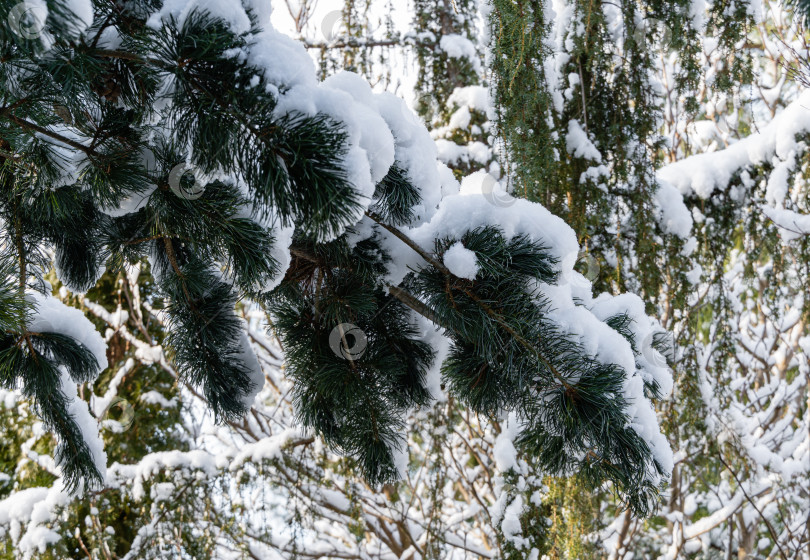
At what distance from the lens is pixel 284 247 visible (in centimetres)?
108

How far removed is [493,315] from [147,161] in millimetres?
694

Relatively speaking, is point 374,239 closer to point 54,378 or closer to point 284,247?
point 284,247

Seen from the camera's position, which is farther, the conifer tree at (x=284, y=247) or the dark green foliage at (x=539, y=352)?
the dark green foliage at (x=539, y=352)

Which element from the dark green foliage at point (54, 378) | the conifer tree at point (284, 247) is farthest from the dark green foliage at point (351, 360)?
the dark green foliage at point (54, 378)

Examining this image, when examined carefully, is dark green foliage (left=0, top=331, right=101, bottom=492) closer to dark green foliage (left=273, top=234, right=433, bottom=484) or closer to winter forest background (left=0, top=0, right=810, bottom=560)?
winter forest background (left=0, top=0, right=810, bottom=560)

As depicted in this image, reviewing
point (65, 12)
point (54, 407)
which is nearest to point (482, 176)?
point (65, 12)

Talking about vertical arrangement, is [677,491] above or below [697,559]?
above

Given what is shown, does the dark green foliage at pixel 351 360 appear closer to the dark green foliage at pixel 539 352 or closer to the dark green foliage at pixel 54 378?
the dark green foliage at pixel 539 352

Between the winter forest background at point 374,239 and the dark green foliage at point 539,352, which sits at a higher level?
the winter forest background at point 374,239

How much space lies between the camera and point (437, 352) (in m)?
1.46

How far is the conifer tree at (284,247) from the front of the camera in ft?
2.62

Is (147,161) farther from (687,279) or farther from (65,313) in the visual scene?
(687,279)

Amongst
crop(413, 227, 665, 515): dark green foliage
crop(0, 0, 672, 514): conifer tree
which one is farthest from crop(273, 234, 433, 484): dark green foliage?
crop(413, 227, 665, 515): dark green foliage

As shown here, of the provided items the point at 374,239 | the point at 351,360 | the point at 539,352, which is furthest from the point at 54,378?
the point at 539,352
